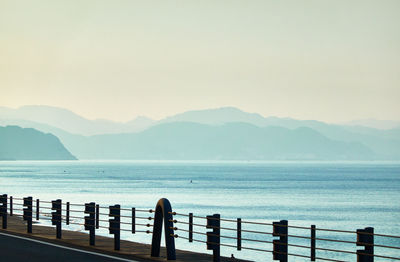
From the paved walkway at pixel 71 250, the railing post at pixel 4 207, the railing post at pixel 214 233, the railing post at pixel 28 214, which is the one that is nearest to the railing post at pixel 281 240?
the railing post at pixel 214 233

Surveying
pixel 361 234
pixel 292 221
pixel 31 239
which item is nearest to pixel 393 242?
pixel 292 221

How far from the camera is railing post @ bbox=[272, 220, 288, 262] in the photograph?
14.2m

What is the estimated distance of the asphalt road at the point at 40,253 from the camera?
15.6 m

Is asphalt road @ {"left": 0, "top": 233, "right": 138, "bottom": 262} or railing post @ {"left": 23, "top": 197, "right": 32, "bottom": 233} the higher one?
railing post @ {"left": 23, "top": 197, "right": 32, "bottom": 233}

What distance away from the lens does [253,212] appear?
308ft

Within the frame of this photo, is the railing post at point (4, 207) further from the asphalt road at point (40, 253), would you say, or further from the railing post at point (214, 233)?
the railing post at point (214, 233)

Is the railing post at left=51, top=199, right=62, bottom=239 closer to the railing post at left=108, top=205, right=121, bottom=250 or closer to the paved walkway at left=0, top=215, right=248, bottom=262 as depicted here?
the paved walkway at left=0, top=215, right=248, bottom=262

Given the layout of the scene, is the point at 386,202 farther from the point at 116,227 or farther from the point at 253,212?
the point at 116,227

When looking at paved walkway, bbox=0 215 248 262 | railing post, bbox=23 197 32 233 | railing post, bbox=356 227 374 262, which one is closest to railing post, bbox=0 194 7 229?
railing post, bbox=23 197 32 233

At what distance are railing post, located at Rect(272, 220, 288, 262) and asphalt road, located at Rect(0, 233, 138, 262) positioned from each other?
3358mm

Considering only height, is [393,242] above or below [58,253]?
below

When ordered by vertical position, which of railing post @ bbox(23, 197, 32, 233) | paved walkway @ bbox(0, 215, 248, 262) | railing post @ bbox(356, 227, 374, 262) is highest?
railing post @ bbox(356, 227, 374, 262)

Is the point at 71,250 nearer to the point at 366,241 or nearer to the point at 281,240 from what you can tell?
the point at 281,240

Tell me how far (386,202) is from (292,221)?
4369cm
